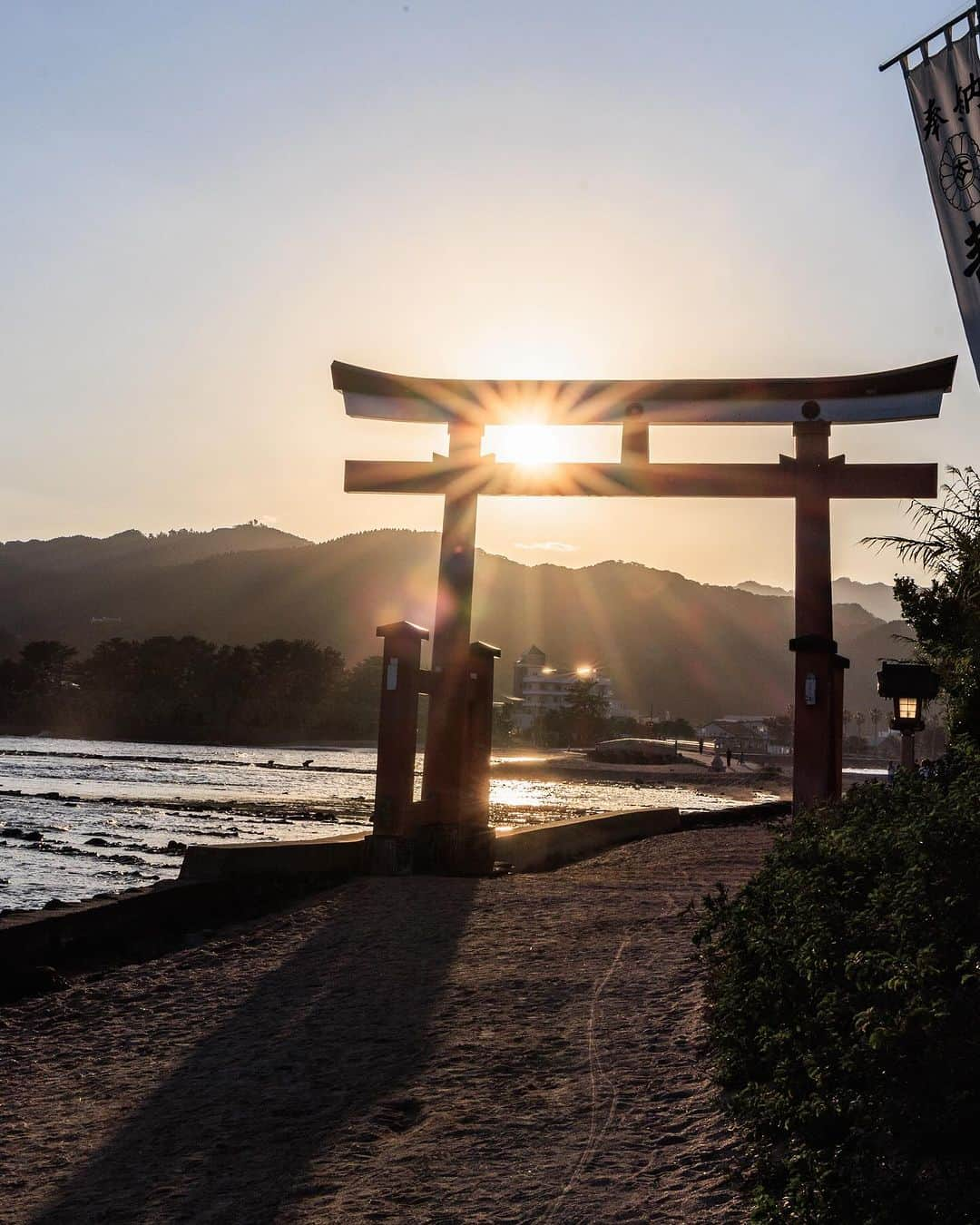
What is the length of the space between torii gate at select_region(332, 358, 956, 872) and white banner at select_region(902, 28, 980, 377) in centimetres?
381

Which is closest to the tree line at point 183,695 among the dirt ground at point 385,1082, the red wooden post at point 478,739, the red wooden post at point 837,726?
the red wooden post at point 478,739

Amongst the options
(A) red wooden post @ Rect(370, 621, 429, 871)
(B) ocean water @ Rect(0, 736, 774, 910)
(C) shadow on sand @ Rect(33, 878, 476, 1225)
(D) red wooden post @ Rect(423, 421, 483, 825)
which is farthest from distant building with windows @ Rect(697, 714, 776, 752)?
(C) shadow on sand @ Rect(33, 878, 476, 1225)

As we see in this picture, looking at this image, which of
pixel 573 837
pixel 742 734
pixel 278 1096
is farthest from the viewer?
pixel 742 734

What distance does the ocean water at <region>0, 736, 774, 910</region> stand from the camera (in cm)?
2222

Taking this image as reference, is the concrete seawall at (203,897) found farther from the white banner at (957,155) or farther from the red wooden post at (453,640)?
the white banner at (957,155)

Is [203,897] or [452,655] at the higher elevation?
[452,655]

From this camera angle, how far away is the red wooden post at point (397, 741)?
11.7 metres

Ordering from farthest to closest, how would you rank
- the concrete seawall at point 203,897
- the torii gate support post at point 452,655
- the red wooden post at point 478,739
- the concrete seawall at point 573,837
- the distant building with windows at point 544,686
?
the distant building with windows at point 544,686 → the concrete seawall at point 573,837 → the red wooden post at point 478,739 → the torii gate support post at point 452,655 → the concrete seawall at point 203,897

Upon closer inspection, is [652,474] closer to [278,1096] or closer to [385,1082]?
[385,1082]

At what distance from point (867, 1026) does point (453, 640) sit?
9050 millimetres

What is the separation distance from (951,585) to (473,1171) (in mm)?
7318

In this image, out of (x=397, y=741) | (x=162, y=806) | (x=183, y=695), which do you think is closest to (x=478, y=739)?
(x=397, y=741)

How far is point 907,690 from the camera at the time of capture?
1454cm

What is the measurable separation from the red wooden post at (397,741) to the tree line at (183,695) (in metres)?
114
